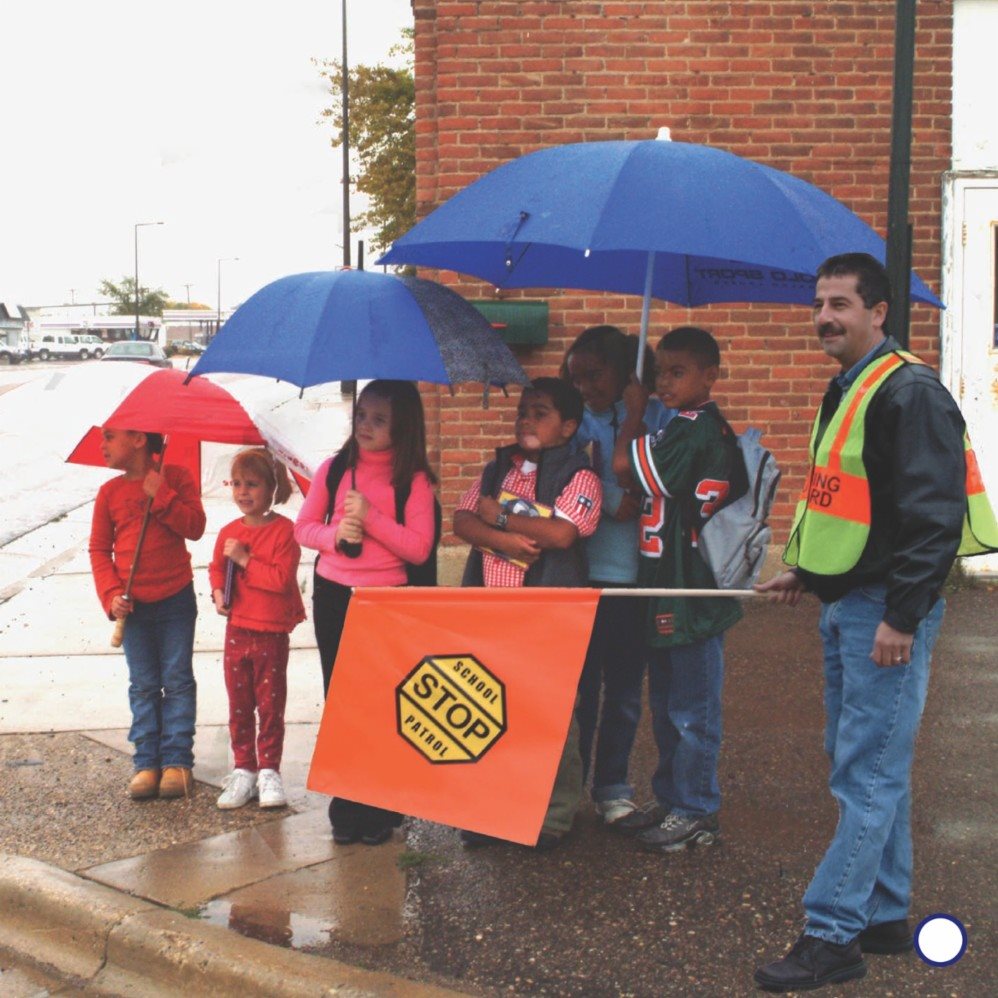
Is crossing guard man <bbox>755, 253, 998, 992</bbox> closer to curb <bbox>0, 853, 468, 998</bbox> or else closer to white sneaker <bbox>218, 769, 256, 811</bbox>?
curb <bbox>0, 853, 468, 998</bbox>

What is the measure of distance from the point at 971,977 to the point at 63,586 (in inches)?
309

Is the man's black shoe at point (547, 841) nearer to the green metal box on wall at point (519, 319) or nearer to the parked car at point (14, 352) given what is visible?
the green metal box on wall at point (519, 319)

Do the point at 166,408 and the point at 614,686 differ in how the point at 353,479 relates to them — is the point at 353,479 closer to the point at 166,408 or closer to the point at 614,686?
the point at 166,408

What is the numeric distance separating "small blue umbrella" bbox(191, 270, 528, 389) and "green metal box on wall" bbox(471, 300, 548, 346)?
3.75m

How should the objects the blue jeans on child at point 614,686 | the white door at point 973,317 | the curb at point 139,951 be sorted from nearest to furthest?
the curb at point 139,951, the blue jeans on child at point 614,686, the white door at point 973,317

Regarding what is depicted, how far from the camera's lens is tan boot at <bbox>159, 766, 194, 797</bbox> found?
18.0 feet

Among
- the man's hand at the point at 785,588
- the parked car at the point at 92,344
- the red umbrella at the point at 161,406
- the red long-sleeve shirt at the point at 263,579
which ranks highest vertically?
the parked car at the point at 92,344

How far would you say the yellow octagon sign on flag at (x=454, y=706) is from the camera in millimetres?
4414

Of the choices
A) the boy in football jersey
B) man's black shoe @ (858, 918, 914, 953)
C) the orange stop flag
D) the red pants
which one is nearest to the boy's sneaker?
the boy in football jersey

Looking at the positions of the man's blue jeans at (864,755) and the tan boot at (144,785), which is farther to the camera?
the tan boot at (144,785)

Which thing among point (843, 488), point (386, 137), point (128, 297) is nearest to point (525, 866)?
point (843, 488)

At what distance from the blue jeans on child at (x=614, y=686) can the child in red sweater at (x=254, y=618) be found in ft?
3.87

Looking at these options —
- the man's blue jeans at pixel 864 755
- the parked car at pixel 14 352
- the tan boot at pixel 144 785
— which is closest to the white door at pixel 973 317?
the man's blue jeans at pixel 864 755

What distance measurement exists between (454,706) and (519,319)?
4627 mm
